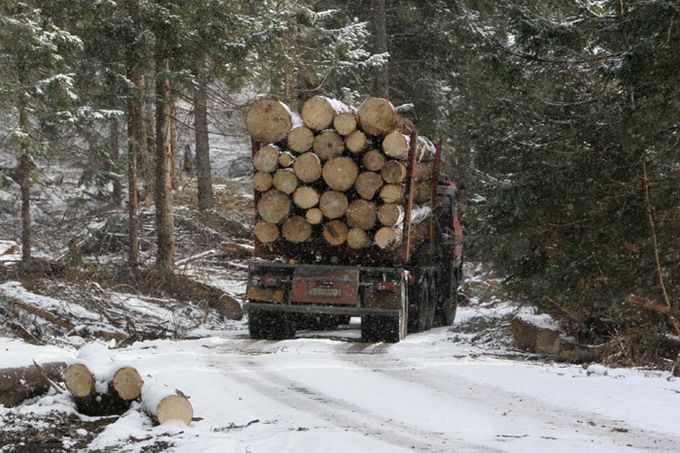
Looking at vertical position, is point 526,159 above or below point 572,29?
below

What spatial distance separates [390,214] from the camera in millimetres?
12453

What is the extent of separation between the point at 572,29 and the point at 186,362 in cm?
672

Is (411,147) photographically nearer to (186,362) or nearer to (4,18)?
(186,362)

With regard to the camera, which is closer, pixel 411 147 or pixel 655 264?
pixel 655 264

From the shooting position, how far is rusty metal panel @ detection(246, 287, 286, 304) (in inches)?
510

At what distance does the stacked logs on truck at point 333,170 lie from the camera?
12.3 m

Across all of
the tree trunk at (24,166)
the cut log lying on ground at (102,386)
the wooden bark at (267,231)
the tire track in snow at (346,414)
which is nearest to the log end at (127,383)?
the cut log lying on ground at (102,386)

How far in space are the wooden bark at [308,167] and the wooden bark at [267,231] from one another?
0.98m

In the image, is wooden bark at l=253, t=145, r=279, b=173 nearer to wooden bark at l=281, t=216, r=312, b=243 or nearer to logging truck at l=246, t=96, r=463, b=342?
logging truck at l=246, t=96, r=463, b=342

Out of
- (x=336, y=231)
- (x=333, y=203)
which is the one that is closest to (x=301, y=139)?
(x=333, y=203)

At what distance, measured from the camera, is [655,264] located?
35.0 feet

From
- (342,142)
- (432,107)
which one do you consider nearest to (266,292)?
(342,142)

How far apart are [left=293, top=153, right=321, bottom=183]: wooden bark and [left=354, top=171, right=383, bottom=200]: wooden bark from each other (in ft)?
2.03

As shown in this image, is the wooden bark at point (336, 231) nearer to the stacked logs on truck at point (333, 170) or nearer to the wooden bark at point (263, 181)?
the stacked logs on truck at point (333, 170)
